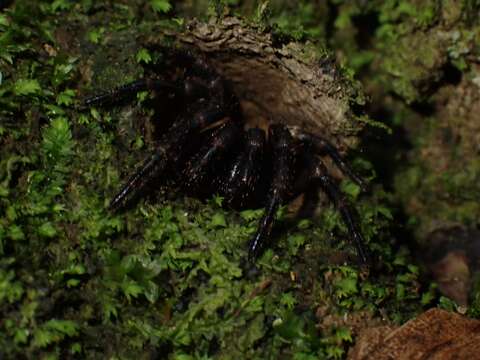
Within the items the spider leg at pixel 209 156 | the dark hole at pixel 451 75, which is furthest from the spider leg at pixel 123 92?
the dark hole at pixel 451 75

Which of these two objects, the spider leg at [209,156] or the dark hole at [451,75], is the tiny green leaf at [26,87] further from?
the dark hole at [451,75]

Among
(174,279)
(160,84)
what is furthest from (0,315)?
(160,84)

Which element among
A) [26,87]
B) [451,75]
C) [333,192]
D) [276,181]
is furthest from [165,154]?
[451,75]

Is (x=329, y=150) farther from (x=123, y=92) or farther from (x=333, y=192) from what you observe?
(x=123, y=92)

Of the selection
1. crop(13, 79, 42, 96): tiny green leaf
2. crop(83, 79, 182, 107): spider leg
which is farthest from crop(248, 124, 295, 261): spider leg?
crop(13, 79, 42, 96): tiny green leaf

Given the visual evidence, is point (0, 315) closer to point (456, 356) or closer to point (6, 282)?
point (6, 282)
